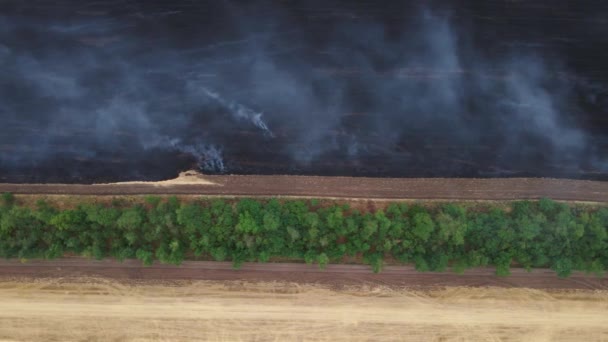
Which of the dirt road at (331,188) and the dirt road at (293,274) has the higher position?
the dirt road at (331,188)

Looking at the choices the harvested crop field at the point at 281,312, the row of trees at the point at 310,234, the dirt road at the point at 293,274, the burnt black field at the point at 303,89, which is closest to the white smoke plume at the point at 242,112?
the burnt black field at the point at 303,89

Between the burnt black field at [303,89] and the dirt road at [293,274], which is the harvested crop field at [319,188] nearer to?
the burnt black field at [303,89]

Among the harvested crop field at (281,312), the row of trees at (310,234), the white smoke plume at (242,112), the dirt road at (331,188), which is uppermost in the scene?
the white smoke plume at (242,112)

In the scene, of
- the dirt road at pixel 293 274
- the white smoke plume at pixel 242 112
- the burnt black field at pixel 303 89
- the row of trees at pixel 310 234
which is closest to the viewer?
the row of trees at pixel 310 234

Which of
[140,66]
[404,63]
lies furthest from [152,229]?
[404,63]

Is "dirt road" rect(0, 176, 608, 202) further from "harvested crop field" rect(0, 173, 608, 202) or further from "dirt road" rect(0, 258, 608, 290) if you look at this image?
"dirt road" rect(0, 258, 608, 290)

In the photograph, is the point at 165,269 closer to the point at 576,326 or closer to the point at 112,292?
the point at 112,292
